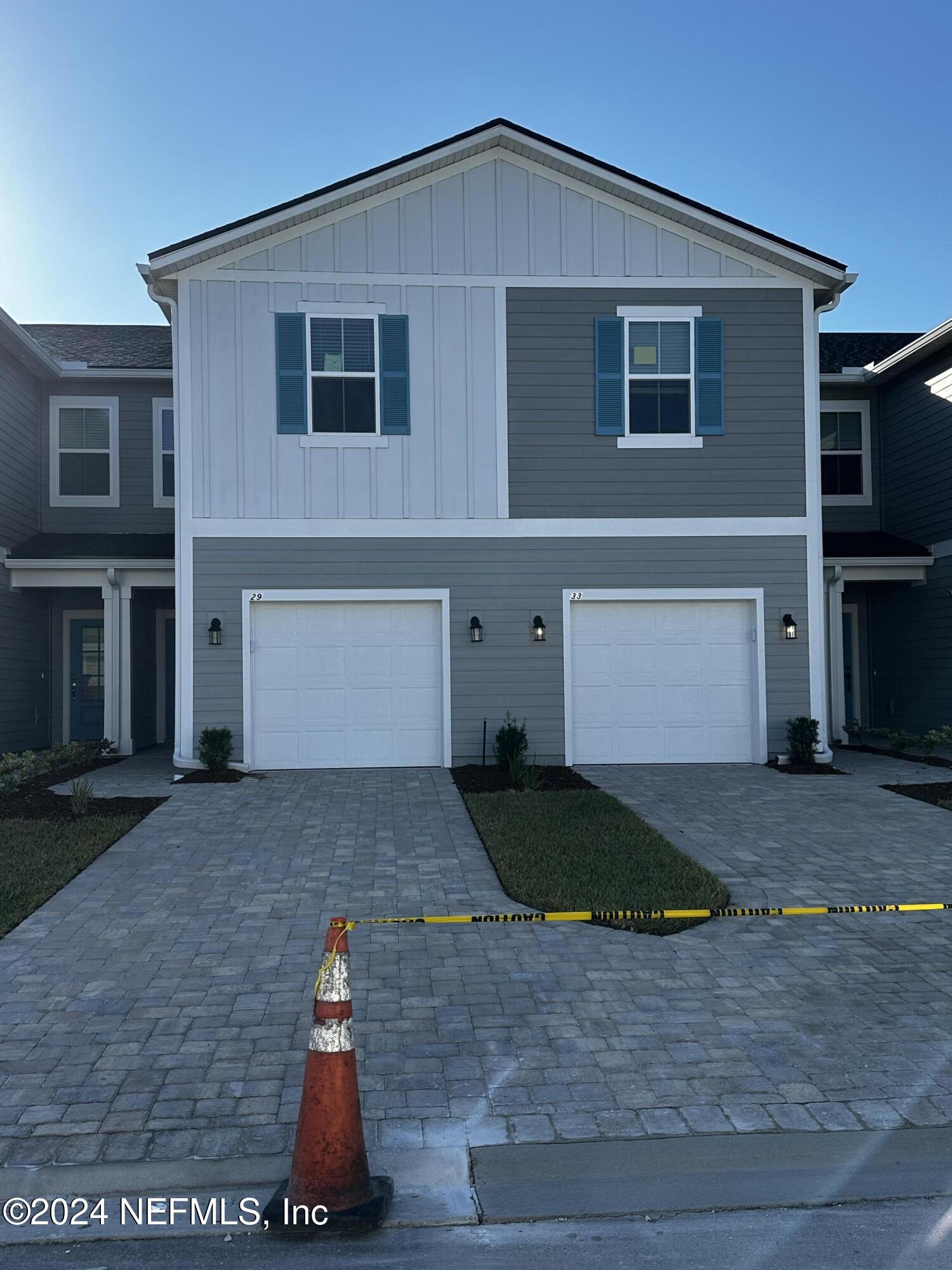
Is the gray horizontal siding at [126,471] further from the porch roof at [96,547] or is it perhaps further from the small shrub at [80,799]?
the small shrub at [80,799]

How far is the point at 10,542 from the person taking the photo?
1432cm

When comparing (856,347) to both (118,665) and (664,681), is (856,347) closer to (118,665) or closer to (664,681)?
(664,681)

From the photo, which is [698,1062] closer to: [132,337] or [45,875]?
[45,875]

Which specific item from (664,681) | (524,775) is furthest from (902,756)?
(524,775)

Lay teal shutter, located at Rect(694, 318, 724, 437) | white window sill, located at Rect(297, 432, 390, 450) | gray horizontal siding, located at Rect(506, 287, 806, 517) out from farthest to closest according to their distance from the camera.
Answer: 1. teal shutter, located at Rect(694, 318, 724, 437)
2. gray horizontal siding, located at Rect(506, 287, 806, 517)
3. white window sill, located at Rect(297, 432, 390, 450)

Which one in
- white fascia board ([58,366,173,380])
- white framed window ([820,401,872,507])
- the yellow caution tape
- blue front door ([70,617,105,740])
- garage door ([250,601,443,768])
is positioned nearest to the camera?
the yellow caution tape

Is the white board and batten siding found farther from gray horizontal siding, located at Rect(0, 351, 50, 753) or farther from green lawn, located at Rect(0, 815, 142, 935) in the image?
green lawn, located at Rect(0, 815, 142, 935)

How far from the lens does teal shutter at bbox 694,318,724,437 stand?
12.5 metres

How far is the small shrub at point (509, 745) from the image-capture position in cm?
1158

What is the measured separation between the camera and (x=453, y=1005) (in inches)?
197

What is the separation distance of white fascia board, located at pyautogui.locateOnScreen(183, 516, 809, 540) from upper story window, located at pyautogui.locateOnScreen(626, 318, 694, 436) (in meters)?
1.21

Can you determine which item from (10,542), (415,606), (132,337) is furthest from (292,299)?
(132,337)

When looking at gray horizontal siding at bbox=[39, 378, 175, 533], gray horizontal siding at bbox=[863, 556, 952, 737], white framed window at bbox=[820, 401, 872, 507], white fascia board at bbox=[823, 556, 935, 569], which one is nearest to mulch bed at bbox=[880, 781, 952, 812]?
gray horizontal siding at bbox=[863, 556, 952, 737]

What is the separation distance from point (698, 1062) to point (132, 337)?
16.7 metres
